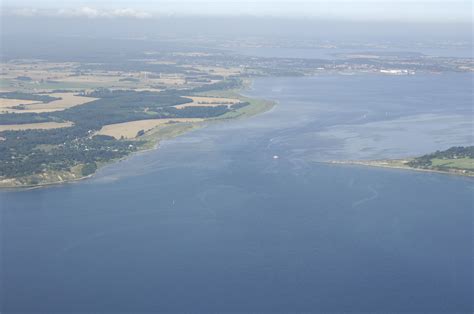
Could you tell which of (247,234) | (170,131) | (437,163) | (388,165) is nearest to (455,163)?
(437,163)

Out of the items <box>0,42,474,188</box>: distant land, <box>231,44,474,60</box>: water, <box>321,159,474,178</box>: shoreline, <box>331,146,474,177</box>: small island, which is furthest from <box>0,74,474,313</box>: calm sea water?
<box>231,44,474,60</box>: water

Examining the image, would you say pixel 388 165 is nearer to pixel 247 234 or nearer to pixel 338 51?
pixel 247 234

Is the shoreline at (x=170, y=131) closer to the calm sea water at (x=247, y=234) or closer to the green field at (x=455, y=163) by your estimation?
the calm sea water at (x=247, y=234)

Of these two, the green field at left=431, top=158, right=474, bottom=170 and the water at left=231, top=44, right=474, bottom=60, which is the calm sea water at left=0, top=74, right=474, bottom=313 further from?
the water at left=231, top=44, right=474, bottom=60

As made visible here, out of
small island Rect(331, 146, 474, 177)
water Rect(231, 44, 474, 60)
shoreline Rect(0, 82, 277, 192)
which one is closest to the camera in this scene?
shoreline Rect(0, 82, 277, 192)

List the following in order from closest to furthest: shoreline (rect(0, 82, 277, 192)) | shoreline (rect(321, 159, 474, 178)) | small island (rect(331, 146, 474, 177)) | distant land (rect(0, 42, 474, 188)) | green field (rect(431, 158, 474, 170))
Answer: shoreline (rect(0, 82, 277, 192)) < shoreline (rect(321, 159, 474, 178)) < small island (rect(331, 146, 474, 177)) < green field (rect(431, 158, 474, 170)) < distant land (rect(0, 42, 474, 188))

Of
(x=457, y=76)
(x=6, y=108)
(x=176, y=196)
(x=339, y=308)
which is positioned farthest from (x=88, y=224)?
(x=457, y=76)

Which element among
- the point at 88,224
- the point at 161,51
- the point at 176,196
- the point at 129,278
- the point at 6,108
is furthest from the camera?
the point at 161,51

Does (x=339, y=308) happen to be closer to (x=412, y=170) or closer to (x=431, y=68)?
(x=412, y=170)
